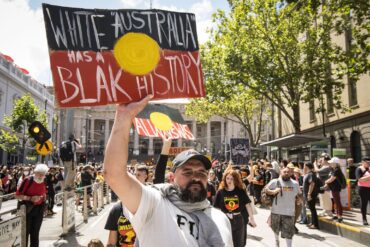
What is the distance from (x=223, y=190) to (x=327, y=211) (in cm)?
758

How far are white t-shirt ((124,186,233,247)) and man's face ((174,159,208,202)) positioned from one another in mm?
145

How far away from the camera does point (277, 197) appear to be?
8.21m

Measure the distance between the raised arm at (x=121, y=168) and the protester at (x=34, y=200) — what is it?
19.7 ft

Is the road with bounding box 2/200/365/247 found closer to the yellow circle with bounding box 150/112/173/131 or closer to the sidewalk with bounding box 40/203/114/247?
the sidewalk with bounding box 40/203/114/247

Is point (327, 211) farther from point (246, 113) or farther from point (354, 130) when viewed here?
point (246, 113)

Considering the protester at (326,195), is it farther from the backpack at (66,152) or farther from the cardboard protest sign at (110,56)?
the cardboard protest sign at (110,56)

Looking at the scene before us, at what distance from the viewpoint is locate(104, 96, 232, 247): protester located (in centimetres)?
223

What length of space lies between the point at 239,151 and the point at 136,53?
20.6 metres

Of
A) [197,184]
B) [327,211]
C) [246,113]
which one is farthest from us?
[246,113]

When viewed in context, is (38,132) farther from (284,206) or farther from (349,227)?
(349,227)

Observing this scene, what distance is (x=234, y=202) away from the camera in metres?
6.98

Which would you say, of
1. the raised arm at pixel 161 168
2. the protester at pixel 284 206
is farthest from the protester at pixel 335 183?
the raised arm at pixel 161 168

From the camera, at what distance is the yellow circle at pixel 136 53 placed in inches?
105

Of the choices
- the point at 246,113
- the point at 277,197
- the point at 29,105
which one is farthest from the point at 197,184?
the point at 29,105
